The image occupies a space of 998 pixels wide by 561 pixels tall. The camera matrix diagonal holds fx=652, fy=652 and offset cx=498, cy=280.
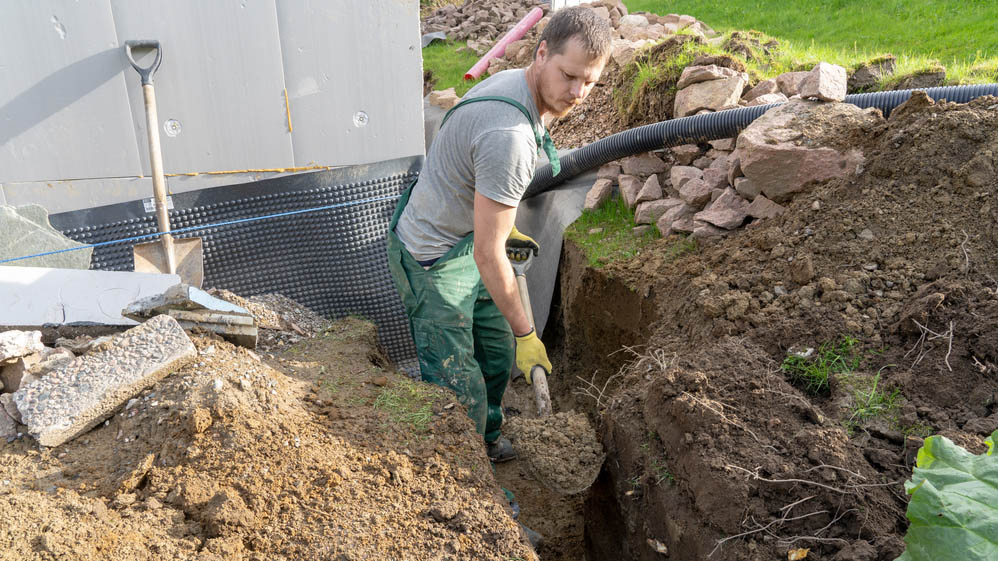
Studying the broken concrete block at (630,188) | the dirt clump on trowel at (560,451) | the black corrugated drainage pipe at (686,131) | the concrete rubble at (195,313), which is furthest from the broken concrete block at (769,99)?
the concrete rubble at (195,313)

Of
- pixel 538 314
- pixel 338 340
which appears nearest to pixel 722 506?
pixel 338 340

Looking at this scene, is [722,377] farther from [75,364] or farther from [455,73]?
[455,73]

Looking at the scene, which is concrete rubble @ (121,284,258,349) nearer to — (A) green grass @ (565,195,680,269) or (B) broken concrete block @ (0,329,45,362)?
(B) broken concrete block @ (0,329,45,362)

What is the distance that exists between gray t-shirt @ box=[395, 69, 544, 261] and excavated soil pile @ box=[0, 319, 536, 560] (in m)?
0.70

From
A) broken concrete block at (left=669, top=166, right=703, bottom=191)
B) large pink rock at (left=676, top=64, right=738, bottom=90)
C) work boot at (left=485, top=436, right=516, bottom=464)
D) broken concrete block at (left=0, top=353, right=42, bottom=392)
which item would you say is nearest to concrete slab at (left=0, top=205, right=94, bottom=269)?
broken concrete block at (left=0, top=353, right=42, bottom=392)

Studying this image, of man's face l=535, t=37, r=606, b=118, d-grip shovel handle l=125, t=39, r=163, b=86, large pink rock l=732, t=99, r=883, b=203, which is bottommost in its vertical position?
large pink rock l=732, t=99, r=883, b=203

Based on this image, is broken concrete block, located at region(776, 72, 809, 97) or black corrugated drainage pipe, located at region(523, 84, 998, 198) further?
broken concrete block, located at region(776, 72, 809, 97)

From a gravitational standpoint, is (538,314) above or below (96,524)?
below

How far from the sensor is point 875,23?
7.29 meters

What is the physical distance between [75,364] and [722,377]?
259 centimetres

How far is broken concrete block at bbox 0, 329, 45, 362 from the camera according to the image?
2719 millimetres

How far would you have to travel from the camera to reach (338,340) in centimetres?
395

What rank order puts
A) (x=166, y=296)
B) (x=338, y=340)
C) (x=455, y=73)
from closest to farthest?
(x=166, y=296)
(x=338, y=340)
(x=455, y=73)

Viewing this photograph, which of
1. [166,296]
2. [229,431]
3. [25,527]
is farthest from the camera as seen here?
[166,296]
